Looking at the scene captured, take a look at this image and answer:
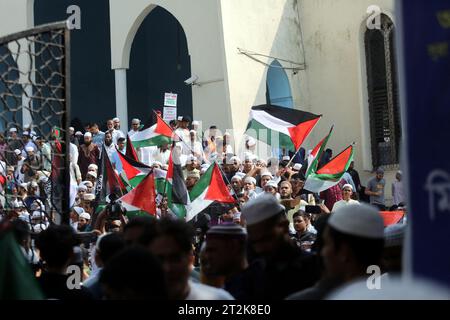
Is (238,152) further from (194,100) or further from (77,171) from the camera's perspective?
(77,171)

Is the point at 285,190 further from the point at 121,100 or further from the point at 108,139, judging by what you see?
the point at 121,100

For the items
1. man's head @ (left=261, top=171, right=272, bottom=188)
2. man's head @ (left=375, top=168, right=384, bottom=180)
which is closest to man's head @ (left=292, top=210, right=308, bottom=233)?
man's head @ (left=261, top=171, right=272, bottom=188)

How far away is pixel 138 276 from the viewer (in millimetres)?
3807

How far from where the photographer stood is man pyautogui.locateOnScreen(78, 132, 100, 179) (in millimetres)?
18312

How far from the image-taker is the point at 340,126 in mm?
21578

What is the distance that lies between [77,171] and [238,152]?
357 centimetres

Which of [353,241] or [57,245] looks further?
[57,245]

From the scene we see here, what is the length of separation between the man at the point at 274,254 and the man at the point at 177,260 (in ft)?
1.58

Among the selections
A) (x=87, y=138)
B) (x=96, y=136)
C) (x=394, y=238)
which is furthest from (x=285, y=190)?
(x=394, y=238)

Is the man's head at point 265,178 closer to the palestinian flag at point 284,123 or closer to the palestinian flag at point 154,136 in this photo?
the palestinian flag at point 284,123

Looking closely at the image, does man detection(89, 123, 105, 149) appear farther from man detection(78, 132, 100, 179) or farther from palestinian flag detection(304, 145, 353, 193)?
palestinian flag detection(304, 145, 353, 193)

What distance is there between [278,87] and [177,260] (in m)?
17.7
